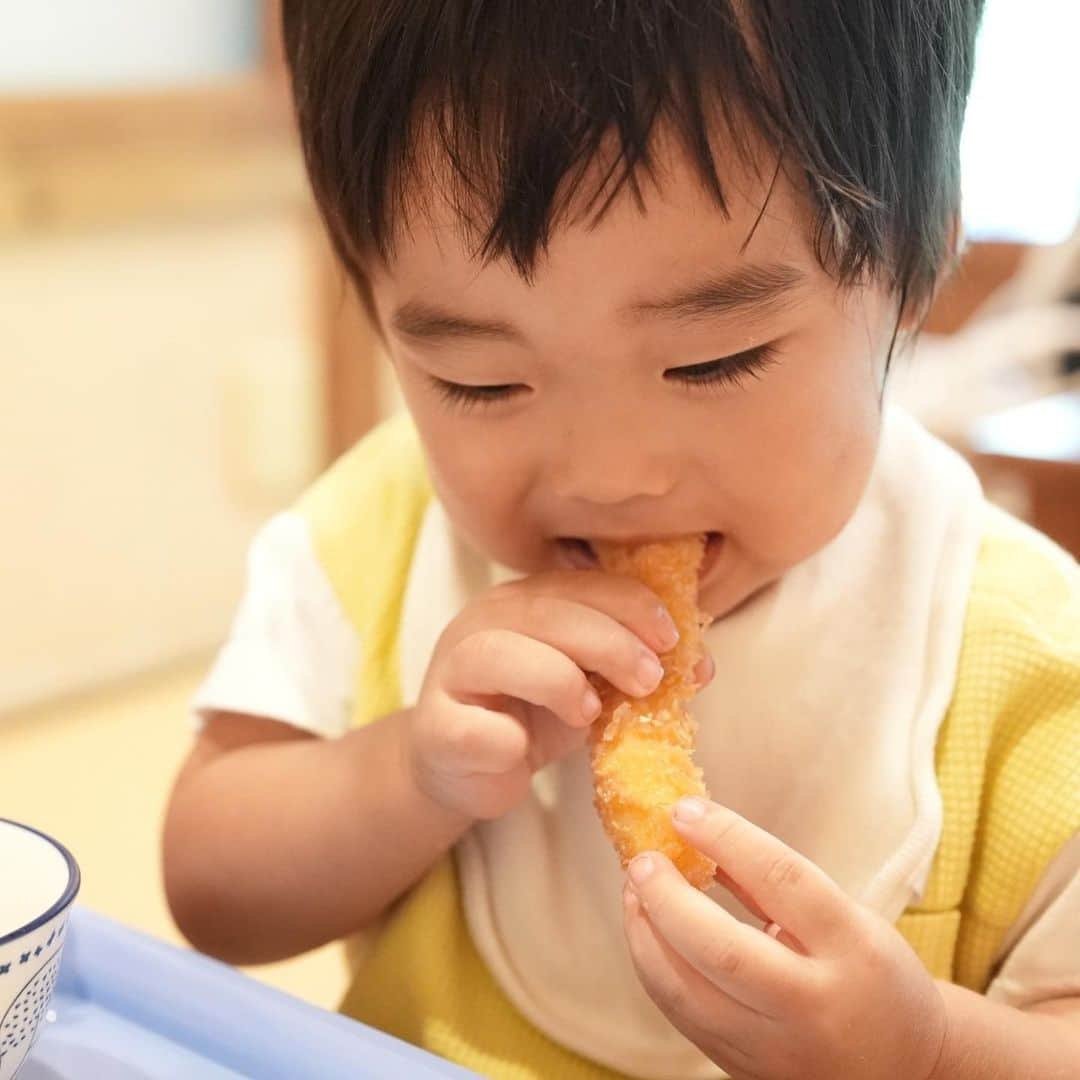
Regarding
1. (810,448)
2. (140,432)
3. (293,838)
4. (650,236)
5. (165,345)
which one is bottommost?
(140,432)

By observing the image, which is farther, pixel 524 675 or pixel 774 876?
pixel 524 675

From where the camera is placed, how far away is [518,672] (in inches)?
27.3

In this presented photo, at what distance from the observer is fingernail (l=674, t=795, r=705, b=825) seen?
0.60 meters

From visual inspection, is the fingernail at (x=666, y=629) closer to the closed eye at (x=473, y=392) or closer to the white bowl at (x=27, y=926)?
the closed eye at (x=473, y=392)

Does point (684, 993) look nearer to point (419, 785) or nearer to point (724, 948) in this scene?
point (724, 948)

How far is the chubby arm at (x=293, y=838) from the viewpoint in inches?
31.5

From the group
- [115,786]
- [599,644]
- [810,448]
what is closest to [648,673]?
[599,644]

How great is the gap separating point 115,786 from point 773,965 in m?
1.56

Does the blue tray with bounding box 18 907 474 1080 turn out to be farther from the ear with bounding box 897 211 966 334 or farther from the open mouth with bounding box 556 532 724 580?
the ear with bounding box 897 211 966 334

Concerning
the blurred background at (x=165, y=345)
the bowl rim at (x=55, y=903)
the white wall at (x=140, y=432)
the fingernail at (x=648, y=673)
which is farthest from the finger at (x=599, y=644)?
the white wall at (x=140, y=432)

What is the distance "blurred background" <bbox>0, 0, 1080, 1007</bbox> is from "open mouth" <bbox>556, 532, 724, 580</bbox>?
3.32 ft

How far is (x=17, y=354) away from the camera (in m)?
2.08

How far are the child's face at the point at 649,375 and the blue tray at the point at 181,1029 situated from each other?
10.2 inches

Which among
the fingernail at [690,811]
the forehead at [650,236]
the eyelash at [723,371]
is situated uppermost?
the forehead at [650,236]
